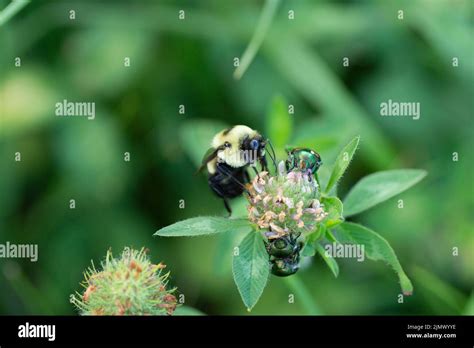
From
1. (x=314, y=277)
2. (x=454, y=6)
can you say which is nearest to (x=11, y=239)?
(x=314, y=277)

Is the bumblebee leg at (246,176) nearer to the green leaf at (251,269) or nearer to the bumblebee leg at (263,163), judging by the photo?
the bumblebee leg at (263,163)

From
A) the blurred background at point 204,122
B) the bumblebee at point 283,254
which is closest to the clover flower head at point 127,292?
the bumblebee at point 283,254
